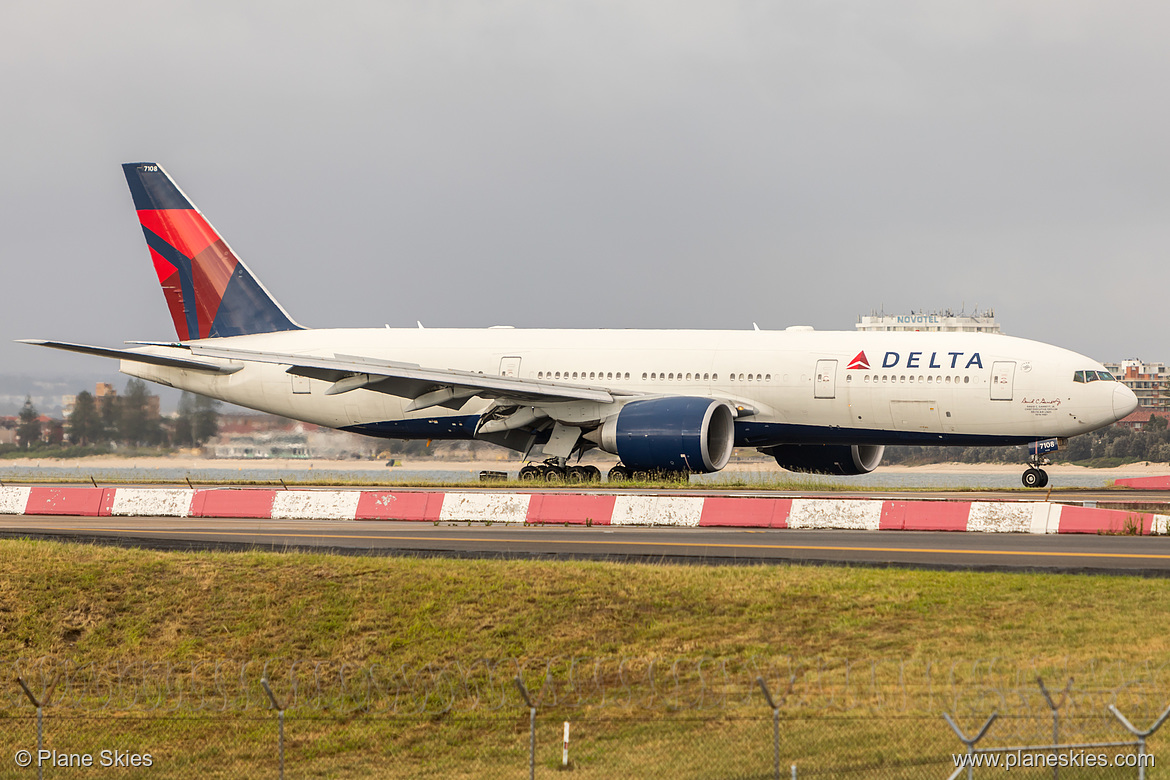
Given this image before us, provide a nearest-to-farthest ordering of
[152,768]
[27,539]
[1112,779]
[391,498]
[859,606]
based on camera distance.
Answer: [1112,779] → [152,768] → [859,606] → [27,539] → [391,498]

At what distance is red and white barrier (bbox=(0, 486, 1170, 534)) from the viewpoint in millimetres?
20547

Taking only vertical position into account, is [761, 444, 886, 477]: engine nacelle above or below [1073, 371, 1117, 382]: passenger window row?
below

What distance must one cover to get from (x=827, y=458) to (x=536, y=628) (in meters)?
22.3

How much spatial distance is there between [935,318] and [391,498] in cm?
5080

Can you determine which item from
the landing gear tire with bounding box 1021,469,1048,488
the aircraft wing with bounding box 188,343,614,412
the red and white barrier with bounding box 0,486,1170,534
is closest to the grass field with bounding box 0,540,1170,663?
the red and white barrier with bounding box 0,486,1170,534

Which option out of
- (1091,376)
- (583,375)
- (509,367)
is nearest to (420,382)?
(509,367)

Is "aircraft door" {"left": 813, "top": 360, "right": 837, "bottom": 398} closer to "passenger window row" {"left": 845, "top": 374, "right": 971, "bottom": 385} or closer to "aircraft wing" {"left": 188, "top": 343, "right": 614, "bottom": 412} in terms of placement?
"passenger window row" {"left": 845, "top": 374, "right": 971, "bottom": 385}

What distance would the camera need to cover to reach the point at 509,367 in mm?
34812

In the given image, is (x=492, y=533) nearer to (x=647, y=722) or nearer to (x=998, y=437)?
(x=647, y=722)

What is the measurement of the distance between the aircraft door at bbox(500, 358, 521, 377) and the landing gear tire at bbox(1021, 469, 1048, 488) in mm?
13983

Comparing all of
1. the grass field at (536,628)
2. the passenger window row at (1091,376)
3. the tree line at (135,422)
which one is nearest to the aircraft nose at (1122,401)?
the passenger window row at (1091,376)

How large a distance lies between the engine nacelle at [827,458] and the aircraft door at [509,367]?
7631 millimetres

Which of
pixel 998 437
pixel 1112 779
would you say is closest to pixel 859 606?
pixel 1112 779

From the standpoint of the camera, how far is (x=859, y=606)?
1441cm
